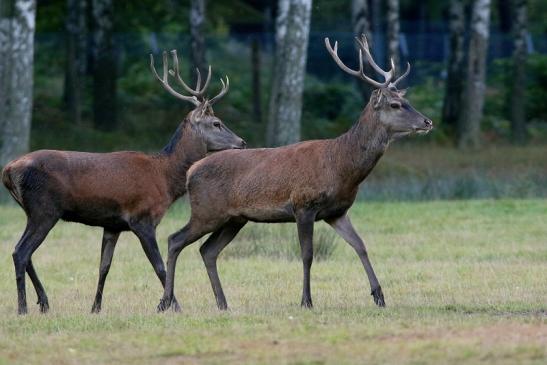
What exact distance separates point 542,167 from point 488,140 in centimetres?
554

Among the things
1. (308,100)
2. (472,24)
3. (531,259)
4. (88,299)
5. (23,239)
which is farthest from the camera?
(308,100)

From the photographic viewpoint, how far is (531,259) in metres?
15.3

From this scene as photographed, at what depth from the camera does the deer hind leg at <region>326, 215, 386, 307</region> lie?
11.8 m

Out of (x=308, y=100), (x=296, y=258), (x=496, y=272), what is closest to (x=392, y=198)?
(x=296, y=258)

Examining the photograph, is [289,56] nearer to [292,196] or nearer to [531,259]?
[531,259]

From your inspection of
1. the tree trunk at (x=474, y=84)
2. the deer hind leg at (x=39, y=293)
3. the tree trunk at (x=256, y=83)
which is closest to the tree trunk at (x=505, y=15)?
the tree trunk at (x=256, y=83)

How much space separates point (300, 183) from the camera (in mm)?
11938

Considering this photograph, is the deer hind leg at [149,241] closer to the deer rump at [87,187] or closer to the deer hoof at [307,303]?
the deer rump at [87,187]

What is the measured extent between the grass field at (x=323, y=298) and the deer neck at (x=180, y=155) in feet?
3.41

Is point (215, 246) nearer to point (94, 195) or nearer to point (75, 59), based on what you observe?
point (94, 195)

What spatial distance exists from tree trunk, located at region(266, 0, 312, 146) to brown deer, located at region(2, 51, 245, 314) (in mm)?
10793

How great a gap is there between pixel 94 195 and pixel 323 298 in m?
2.17

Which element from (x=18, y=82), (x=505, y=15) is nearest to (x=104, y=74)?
(x=18, y=82)

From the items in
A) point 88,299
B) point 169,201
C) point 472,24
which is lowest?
point 88,299
